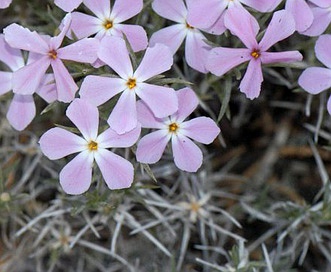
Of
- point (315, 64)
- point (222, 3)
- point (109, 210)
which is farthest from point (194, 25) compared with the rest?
point (109, 210)

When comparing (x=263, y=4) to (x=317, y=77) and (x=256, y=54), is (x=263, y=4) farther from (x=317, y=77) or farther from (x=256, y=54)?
(x=317, y=77)

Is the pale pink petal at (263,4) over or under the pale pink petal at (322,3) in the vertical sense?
under

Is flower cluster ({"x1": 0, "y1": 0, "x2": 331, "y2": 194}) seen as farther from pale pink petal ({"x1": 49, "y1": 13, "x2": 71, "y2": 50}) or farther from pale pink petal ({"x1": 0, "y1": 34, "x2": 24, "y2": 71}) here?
pale pink petal ({"x1": 0, "y1": 34, "x2": 24, "y2": 71})

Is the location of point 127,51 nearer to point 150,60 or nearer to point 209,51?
point 150,60

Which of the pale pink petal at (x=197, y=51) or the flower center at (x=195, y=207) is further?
the flower center at (x=195, y=207)

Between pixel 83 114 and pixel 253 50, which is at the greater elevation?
pixel 253 50

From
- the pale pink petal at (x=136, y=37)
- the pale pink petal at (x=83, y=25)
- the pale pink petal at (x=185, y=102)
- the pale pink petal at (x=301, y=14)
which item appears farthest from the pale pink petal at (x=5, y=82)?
the pale pink petal at (x=301, y=14)

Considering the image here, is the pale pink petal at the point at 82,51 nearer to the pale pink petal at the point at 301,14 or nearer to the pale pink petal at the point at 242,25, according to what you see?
the pale pink petal at the point at 242,25

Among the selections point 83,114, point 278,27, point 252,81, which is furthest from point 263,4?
point 83,114
